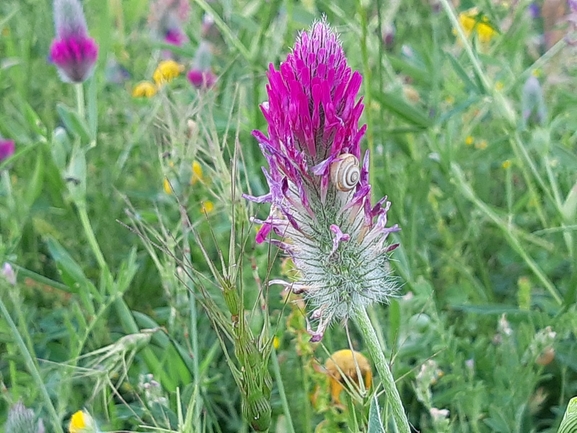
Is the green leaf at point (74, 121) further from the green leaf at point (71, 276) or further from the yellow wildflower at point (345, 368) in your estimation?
the yellow wildflower at point (345, 368)

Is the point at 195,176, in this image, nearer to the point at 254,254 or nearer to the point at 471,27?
the point at 254,254

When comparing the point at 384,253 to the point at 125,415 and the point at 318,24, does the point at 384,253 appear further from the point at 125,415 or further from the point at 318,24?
the point at 125,415

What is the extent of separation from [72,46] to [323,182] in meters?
1.09

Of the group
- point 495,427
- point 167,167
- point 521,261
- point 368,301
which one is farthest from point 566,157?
point 368,301

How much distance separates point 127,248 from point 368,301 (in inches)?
47.3

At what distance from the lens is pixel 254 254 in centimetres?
125

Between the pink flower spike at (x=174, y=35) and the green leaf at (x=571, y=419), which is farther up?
the pink flower spike at (x=174, y=35)

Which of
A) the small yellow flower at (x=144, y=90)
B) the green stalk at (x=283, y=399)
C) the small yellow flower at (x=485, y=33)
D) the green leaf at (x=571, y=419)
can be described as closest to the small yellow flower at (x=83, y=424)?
the green stalk at (x=283, y=399)

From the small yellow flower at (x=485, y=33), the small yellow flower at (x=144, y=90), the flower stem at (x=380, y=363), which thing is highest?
the small yellow flower at (x=485, y=33)

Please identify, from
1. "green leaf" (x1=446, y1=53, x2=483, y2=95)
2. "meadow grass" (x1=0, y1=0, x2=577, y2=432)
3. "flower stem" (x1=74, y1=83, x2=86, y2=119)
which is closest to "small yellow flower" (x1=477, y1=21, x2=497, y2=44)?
"meadow grass" (x1=0, y1=0, x2=577, y2=432)

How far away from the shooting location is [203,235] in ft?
5.98

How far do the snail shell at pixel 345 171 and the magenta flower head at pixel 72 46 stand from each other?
41.2 inches

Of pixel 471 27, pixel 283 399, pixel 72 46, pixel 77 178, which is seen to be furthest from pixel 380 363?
pixel 471 27

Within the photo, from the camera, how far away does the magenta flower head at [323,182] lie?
2.24 feet
